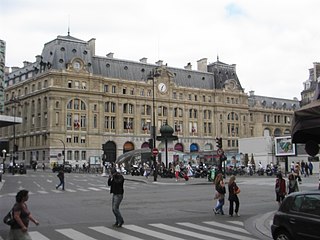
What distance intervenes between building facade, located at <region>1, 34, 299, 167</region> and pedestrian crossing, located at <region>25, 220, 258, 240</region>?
204 ft

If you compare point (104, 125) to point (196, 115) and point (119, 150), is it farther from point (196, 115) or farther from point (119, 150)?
point (196, 115)

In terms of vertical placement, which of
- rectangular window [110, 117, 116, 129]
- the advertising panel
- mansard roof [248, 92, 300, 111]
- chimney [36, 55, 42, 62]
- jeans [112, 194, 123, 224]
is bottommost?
jeans [112, 194, 123, 224]

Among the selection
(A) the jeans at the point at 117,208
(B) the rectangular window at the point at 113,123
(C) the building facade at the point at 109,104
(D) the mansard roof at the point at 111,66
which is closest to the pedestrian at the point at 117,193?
(A) the jeans at the point at 117,208

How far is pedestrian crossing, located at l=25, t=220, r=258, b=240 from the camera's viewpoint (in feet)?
39.2

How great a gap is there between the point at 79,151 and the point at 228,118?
1559 inches

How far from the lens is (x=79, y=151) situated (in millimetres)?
87875

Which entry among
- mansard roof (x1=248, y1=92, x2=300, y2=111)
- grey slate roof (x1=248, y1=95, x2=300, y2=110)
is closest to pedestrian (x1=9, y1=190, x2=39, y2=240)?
mansard roof (x1=248, y1=92, x2=300, y2=111)

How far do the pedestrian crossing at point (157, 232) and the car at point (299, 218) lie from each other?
98.6 inches

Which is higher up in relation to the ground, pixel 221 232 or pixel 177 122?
pixel 177 122

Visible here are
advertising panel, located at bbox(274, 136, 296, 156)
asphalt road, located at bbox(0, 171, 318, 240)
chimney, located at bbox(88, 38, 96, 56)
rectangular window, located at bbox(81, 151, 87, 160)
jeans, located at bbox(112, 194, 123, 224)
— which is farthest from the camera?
chimney, located at bbox(88, 38, 96, 56)

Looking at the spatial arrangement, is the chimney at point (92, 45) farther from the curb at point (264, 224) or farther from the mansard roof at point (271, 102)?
the curb at point (264, 224)

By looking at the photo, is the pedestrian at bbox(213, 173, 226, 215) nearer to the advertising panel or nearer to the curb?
the curb

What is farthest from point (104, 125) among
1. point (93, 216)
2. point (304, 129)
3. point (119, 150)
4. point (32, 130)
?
point (304, 129)

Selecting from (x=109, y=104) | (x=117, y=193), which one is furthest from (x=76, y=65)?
(x=117, y=193)
